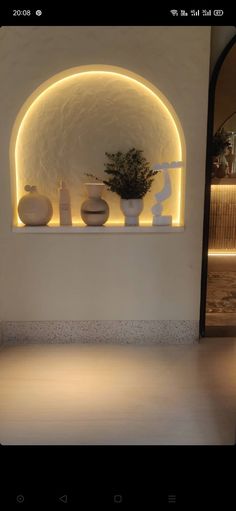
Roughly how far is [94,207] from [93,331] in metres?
0.79

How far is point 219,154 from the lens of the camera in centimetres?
381

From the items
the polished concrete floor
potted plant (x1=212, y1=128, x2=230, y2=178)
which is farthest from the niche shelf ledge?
potted plant (x1=212, y1=128, x2=230, y2=178)

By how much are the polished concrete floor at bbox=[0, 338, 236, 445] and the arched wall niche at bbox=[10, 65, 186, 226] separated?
84 centimetres

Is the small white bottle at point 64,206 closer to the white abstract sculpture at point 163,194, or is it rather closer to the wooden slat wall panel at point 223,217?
the white abstract sculpture at point 163,194

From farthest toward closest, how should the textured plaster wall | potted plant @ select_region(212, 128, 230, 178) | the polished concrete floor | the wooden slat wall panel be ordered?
the wooden slat wall panel, potted plant @ select_region(212, 128, 230, 178), the textured plaster wall, the polished concrete floor

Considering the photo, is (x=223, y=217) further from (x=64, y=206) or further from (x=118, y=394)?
(x=118, y=394)

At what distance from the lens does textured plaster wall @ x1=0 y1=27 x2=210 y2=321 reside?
242 centimetres

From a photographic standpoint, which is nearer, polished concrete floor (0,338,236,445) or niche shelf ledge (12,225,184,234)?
polished concrete floor (0,338,236,445)

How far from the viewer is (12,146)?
2545 millimetres

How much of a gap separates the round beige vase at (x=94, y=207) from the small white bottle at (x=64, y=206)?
96 millimetres
